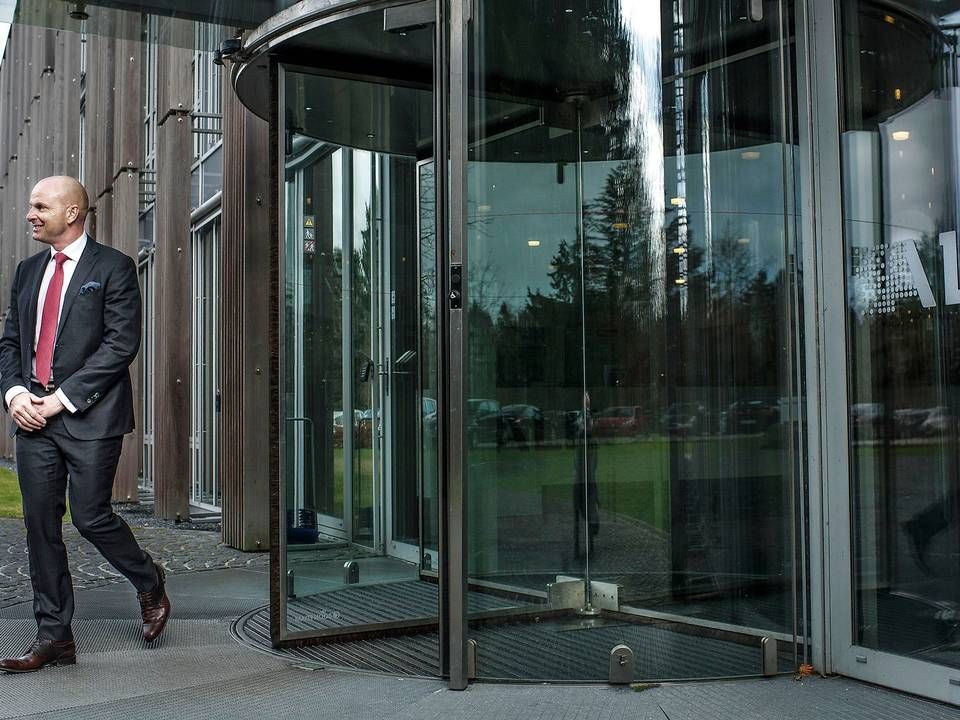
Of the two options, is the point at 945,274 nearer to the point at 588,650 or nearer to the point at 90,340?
the point at 588,650

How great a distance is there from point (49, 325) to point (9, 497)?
9.65m

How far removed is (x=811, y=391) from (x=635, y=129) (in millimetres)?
1154

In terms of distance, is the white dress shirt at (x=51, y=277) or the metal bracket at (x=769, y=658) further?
the white dress shirt at (x=51, y=277)

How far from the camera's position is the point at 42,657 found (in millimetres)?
4363

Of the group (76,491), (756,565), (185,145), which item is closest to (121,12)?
(76,491)

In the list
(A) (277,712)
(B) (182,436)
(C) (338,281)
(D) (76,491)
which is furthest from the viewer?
(B) (182,436)

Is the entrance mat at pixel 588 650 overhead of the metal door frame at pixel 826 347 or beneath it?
beneath

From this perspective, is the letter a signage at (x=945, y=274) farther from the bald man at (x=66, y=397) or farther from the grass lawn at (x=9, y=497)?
the grass lawn at (x=9, y=497)

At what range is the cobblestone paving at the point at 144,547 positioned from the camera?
674 cm

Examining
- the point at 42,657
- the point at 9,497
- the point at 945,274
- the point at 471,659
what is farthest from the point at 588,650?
the point at 9,497

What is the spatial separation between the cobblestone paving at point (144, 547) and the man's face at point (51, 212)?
2.15 metres

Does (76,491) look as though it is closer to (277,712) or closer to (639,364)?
(277,712)

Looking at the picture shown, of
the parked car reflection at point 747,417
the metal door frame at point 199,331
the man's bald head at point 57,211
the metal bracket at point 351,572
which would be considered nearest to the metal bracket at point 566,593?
the parked car reflection at point 747,417

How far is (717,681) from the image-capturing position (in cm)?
407
